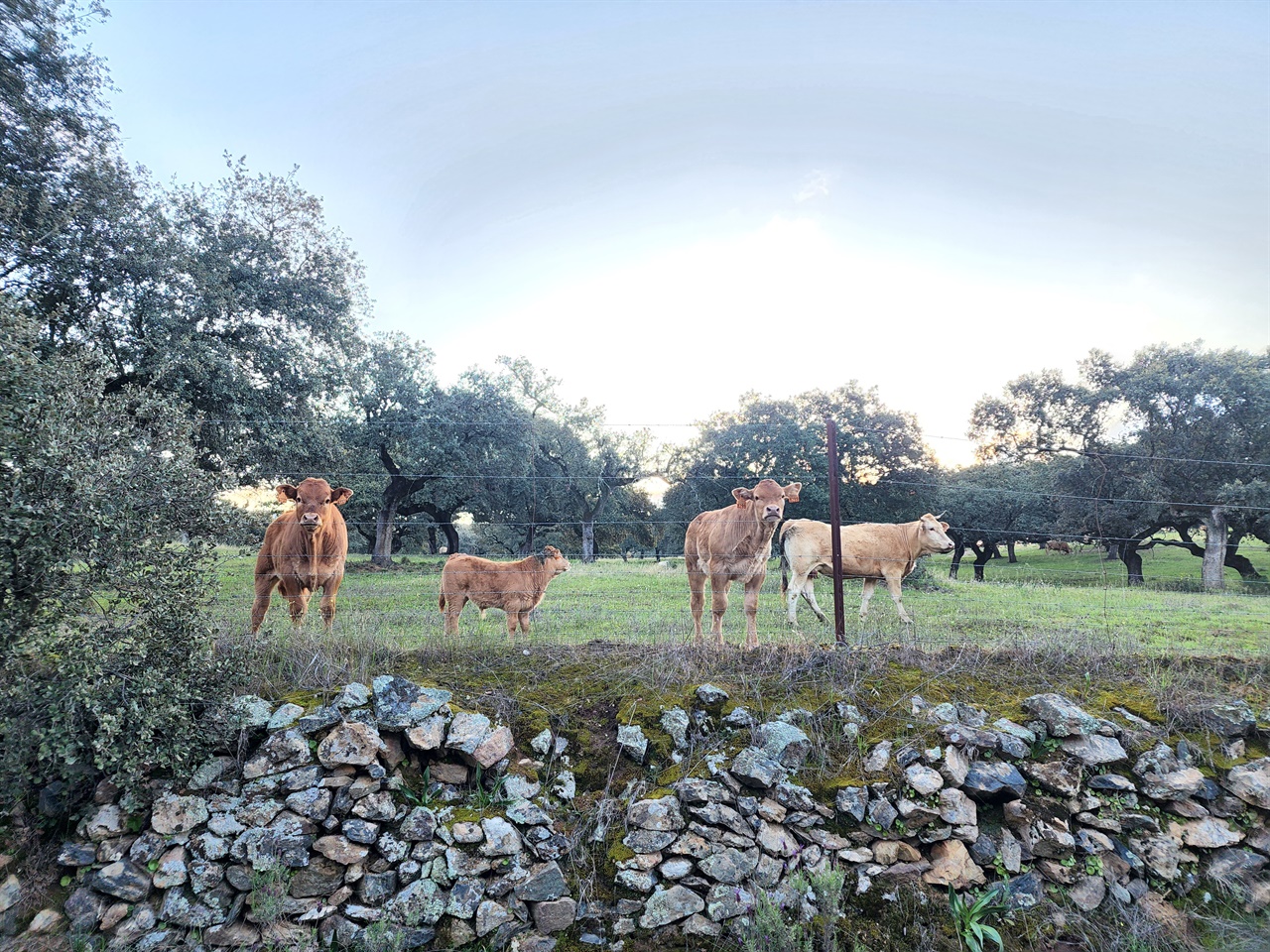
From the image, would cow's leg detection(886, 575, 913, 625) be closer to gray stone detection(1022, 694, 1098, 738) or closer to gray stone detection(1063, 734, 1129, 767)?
gray stone detection(1022, 694, 1098, 738)

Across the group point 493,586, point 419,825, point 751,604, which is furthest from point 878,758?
point 493,586

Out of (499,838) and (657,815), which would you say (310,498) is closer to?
(499,838)

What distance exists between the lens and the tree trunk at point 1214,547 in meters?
23.0

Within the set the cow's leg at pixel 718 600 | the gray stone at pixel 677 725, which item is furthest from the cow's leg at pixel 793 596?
the gray stone at pixel 677 725

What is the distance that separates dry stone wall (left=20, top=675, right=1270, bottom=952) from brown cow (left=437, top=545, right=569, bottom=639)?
13.7 ft

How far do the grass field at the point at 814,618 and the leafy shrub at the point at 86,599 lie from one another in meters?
1.15

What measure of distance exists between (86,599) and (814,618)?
10735 millimetres

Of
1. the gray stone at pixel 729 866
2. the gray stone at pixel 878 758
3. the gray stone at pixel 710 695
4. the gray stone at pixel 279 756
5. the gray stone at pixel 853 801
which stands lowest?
the gray stone at pixel 729 866

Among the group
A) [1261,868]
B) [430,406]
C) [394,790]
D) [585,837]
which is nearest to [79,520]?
[394,790]

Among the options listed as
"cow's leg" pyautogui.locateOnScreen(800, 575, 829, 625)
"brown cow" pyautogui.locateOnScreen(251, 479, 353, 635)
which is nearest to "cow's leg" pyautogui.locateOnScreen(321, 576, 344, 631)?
"brown cow" pyautogui.locateOnScreen(251, 479, 353, 635)

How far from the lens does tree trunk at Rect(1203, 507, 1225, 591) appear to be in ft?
75.5

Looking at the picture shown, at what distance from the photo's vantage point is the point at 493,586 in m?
10.0

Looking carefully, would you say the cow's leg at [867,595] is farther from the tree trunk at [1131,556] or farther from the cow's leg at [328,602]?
the tree trunk at [1131,556]

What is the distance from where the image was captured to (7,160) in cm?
1165
